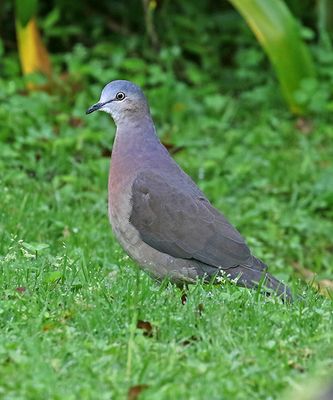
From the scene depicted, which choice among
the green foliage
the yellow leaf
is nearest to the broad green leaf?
the green foliage

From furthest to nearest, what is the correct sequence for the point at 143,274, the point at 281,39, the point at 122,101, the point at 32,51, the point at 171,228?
the point at 32,51
the point at 281,39
the point at 122,101
the point at 171,228
the point at 143,274

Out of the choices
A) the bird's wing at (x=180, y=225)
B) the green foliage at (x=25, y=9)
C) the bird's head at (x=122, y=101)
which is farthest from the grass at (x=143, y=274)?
the bird's head at (x=122, y=101)

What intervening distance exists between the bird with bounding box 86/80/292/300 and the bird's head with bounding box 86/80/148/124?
1.22 feet

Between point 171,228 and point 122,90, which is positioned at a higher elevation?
point 122,90

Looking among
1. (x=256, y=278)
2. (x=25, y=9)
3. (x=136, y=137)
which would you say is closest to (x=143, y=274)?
(x=256, y=278)

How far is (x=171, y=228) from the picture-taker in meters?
5.87

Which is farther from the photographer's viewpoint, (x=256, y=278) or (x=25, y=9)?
(x=25, y=9)

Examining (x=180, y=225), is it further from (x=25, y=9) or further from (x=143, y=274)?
(x=25, y=9)

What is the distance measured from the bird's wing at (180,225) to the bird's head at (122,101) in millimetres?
532

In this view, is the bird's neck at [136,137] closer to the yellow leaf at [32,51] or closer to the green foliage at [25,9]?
the green foliage at [25,9]

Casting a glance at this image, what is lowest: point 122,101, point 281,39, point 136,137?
point 281,39

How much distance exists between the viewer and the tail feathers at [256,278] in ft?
18.0

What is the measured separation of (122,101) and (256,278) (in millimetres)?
1405

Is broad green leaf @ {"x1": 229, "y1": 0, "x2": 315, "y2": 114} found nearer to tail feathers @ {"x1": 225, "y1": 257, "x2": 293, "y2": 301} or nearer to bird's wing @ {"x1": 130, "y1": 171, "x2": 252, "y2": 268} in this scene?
bird's wing @ {"x1": 130, "y1": 171, "x2": 252, "y2": 268}
